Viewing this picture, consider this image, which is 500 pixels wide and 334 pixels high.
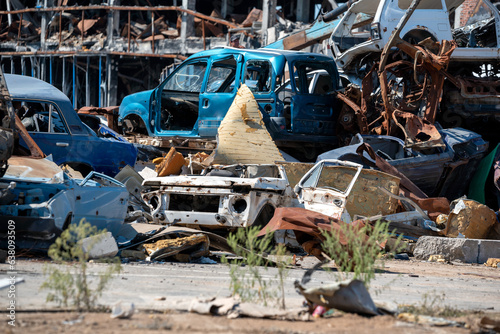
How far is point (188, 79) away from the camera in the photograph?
13.8 m

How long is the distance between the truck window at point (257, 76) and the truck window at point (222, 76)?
0.50m

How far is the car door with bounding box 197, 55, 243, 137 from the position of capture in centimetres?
1273

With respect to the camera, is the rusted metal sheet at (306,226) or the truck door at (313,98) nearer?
the rusted metal sheet at (306,226)

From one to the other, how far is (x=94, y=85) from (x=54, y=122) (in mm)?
18424

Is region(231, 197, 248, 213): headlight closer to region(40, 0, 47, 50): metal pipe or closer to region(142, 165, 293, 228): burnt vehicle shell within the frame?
region(142, 165, 293, 228): burnt vehicle shell

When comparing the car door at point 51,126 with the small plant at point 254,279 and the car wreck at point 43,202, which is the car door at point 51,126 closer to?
the car wreck at point 43,202

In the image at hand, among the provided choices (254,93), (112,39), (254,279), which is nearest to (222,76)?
(254,93)

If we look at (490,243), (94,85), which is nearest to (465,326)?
(490,243)

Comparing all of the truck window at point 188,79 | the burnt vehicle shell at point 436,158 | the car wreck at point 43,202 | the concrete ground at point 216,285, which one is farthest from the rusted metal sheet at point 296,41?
the car wreck at point 43,202

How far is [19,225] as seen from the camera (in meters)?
6.71

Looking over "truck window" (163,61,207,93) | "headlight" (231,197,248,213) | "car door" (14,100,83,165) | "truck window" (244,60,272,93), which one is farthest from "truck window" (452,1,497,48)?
"car door" (14,100,83,165)

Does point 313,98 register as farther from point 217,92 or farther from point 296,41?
point 296,41

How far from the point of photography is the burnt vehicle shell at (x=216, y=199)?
329 inches

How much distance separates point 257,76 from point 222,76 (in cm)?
92
